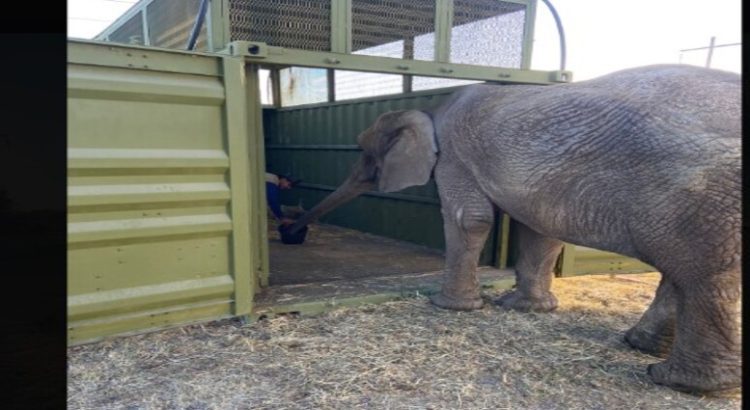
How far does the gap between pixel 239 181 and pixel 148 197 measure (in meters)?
0.66

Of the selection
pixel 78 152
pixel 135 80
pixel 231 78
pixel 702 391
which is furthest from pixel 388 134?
pixel 702 391

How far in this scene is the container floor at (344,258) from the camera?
19.2 feet

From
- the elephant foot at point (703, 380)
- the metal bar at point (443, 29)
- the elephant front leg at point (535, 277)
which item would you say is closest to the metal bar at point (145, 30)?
the metal bar at point (443, 29)

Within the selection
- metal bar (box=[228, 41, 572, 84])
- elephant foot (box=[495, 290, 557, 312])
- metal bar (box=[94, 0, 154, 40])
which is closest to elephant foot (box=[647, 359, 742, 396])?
elephant foot (box=[495, 290, 557, 312])

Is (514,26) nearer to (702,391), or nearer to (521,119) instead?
(521,119)

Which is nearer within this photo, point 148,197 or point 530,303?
point 148,197

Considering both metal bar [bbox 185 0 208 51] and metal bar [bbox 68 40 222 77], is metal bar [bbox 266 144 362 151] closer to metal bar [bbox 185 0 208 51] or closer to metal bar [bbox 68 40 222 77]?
metal bar [bbox 185 0 208 51]

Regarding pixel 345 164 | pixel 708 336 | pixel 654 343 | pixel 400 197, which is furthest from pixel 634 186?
pixel 345 164

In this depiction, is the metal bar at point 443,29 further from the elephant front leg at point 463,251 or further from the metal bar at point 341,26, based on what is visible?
the elephant front leg at point 463,251

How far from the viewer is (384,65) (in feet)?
14.9

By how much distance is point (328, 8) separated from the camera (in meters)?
4.46

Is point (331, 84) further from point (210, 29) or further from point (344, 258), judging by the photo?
point (210, 29)

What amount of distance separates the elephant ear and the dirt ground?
1.27 meters

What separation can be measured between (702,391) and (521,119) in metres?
2.13
